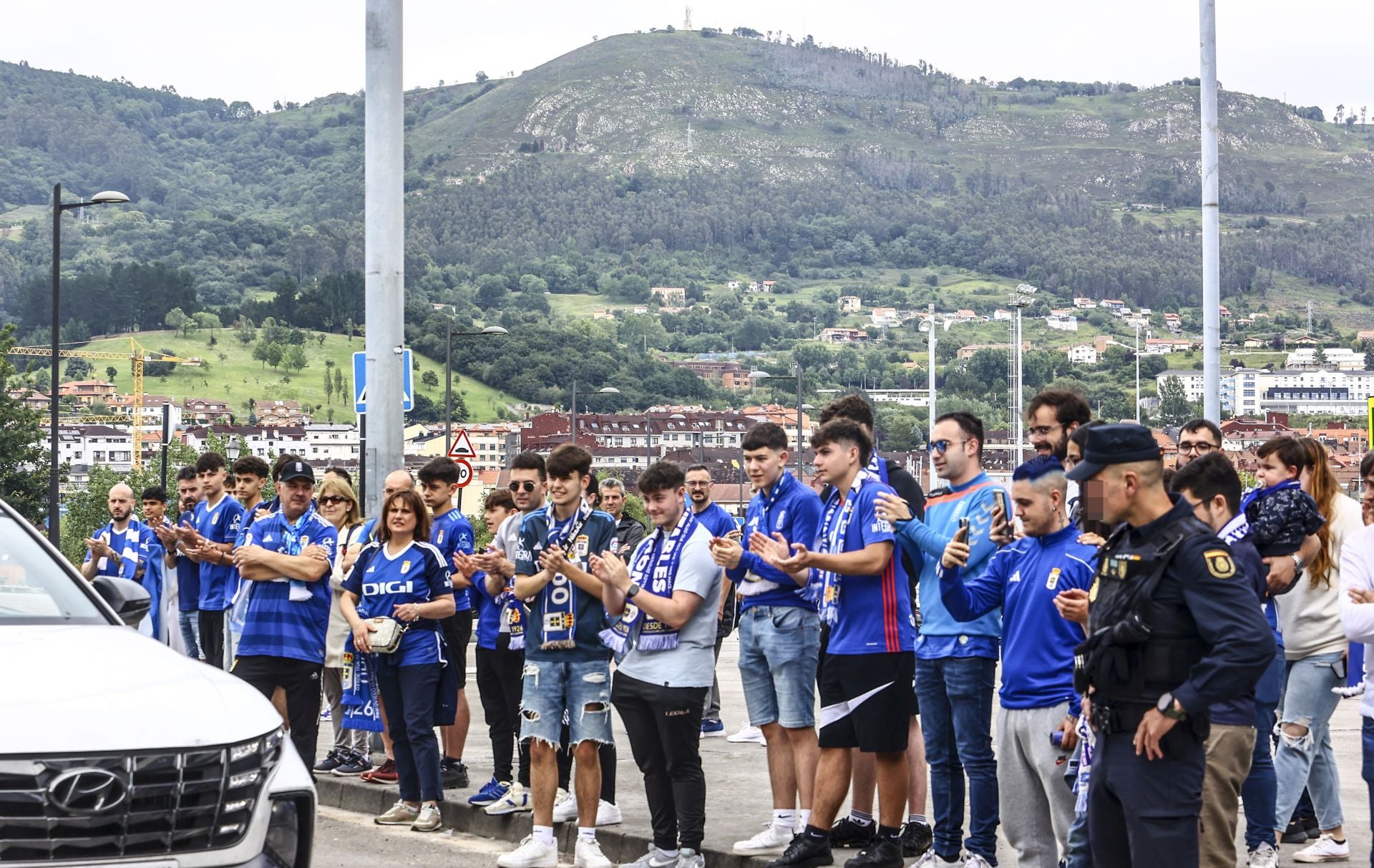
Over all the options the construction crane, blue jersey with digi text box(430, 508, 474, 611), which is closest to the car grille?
blue jersey with digi text box(430, 508, 474, 611)

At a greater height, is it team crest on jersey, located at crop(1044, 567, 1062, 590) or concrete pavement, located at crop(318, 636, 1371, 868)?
team crest on jersey, located at crop(1044, 567, 1062, 590)

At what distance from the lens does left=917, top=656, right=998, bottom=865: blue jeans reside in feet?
23.3

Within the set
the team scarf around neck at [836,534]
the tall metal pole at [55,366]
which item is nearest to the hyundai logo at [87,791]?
the team scarf around neck at [836,534]

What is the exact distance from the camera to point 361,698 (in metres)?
9.46

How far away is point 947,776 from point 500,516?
15.6 ft

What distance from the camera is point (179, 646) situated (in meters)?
13.3

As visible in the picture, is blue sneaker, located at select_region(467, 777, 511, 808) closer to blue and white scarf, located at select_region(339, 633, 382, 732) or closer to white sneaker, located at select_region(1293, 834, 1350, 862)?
blue and white scarf, located at select_region(339, 633, 382, 732)

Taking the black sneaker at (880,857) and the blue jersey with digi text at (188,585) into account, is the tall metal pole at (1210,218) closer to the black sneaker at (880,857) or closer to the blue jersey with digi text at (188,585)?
the black sneaker at (880,857)

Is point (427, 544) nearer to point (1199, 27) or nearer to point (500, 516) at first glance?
point (500, 516)

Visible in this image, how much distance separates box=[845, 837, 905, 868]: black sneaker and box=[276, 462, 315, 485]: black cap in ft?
14.1

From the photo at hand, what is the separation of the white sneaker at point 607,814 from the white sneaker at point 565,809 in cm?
14

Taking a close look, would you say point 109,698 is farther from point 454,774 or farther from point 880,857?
point 454,774

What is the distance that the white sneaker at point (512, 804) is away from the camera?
924 centimetres

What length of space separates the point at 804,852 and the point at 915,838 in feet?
2.53
